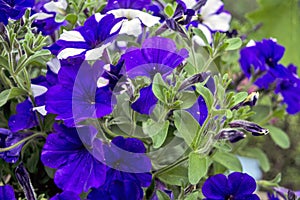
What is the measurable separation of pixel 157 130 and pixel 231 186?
9cm

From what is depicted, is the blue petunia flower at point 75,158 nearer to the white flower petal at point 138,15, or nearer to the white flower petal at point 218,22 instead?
the white flower petal at point 138,15

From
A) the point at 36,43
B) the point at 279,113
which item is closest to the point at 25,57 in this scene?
the point at 36,43

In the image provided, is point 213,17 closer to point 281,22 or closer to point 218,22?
point 218,22

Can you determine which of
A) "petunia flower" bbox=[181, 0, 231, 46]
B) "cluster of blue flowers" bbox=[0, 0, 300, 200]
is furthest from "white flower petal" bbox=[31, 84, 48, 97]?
"petunia flower" bbox=[181, 0, 231, 46]

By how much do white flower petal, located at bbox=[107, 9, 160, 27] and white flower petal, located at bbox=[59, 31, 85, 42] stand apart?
51 millimetres

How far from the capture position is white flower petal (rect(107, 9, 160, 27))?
0.53 m

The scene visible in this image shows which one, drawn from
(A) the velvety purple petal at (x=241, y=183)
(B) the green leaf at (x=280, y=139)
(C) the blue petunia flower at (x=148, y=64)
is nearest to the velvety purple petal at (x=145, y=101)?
(C) the blue petunia flower at (x=148, y=64)

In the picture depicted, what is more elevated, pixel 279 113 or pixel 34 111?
pixel 34 111

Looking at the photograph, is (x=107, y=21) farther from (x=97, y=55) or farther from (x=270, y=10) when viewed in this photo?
(x=270, y=10)

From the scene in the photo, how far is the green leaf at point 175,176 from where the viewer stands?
531 mm

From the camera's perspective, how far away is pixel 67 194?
0.47 m

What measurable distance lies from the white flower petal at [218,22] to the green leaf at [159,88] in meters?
0.19

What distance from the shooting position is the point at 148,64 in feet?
1.60

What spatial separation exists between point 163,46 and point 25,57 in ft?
0.44
